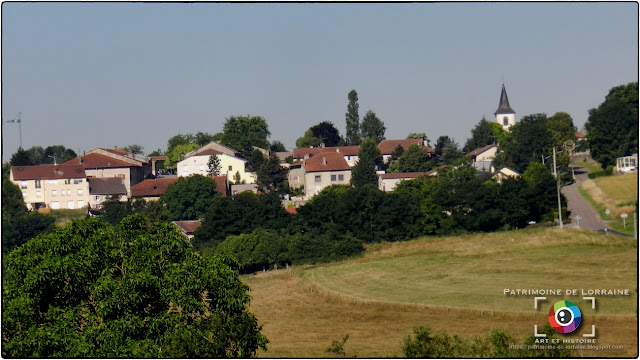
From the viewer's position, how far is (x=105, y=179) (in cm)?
6531

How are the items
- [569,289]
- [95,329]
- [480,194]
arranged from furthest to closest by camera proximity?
[480,194], [569,289], [95,329]

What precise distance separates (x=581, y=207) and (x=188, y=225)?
23.7 meters

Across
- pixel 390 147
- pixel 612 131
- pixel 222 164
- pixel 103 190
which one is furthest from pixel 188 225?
pixel 390 147

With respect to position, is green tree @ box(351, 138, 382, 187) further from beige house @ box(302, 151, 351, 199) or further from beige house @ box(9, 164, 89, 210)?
beige house @ box(9, 164, 89, 210)

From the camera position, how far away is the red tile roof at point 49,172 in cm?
6419

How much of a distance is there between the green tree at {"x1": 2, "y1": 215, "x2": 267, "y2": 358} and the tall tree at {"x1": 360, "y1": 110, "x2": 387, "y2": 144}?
245 feet

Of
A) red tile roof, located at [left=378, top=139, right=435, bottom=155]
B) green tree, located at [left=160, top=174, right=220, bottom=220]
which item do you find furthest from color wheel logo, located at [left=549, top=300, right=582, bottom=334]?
red tile roof, located at [left=378, top=139, right=435, bottom=155]

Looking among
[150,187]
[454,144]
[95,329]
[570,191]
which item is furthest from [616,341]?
[454,144]

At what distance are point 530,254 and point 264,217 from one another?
704 inches

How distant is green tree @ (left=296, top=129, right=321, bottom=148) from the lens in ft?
294

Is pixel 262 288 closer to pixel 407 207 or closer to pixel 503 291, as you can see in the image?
pixel 503 291

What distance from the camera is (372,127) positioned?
306 ft

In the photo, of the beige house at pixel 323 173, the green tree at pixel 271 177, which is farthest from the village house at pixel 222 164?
the beige house at pixel 323 173

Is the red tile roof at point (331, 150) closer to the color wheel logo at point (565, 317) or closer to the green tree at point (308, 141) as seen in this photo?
the green tree at point (308, 141)
